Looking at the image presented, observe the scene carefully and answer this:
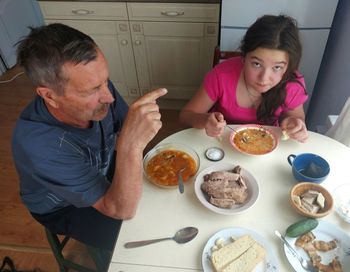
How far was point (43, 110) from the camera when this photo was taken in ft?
3.34

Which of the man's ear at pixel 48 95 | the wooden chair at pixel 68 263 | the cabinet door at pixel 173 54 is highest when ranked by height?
the man's ear at pixel 48 95

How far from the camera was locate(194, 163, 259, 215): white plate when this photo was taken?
935mm

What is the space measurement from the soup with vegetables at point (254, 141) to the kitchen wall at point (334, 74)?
90cm

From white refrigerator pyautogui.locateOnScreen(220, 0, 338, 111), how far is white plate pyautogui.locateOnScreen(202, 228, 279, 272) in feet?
4.80

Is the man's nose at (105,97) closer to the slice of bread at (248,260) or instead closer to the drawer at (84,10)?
the slice of bread at (248,260)

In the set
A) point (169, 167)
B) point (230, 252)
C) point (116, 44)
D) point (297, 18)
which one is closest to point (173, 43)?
point (116, 44)

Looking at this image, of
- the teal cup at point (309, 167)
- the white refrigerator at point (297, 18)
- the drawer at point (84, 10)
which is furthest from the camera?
the drawer at point (84, 10)

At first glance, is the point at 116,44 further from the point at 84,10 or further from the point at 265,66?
the point at 265,66

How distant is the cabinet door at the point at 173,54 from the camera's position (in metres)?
2.21

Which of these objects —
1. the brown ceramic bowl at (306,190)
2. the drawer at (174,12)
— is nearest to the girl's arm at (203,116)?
the brown ceramic bowl at (306,190)

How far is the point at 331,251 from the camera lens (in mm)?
846

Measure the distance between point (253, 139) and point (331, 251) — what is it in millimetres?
493

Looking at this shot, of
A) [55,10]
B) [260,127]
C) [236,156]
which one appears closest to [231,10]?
[260,127]

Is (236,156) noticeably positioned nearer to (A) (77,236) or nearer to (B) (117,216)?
(B) (117,216)
